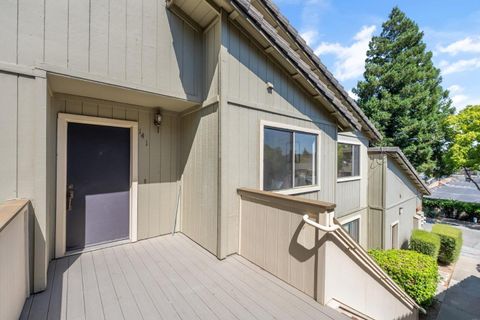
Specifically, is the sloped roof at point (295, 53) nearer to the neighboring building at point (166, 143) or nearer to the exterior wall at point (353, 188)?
the neighboring building at point (166, 143)

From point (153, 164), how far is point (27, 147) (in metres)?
1.86

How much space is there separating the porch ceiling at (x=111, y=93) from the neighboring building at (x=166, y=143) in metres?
0.04

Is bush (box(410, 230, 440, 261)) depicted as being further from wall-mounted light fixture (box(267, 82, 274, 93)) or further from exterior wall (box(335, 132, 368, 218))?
wall-mounted light fixture (box(267, 82, 274, 93))

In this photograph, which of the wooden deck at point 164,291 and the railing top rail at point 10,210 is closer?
the railing top rail at point 10,210

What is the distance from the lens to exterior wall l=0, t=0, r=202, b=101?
93.9 inches

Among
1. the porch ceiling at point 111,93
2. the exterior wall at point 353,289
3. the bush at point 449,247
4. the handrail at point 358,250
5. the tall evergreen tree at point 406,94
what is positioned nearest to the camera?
the handrail at point 358,250

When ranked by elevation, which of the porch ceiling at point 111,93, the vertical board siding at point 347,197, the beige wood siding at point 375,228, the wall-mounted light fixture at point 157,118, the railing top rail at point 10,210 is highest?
the porch ceiling at point 111,93

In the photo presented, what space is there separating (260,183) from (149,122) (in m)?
2.35

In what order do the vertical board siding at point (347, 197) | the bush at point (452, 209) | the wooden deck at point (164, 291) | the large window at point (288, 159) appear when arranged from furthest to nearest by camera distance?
the bush at point (452, 209)
the vertical board siding at point (347, 197)
the large window at point (288, 159)
the wooden deck at point (164, 291)

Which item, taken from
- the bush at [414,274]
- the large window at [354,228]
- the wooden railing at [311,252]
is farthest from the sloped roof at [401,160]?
the wooden railing at [311,252]

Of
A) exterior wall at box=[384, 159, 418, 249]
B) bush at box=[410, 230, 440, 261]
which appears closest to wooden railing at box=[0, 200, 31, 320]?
exterior wall at box=[384, 159, 418, 249]

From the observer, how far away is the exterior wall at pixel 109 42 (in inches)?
93.9

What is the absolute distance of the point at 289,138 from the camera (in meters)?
4.44

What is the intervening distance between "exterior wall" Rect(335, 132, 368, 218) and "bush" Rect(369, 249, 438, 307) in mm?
1616
